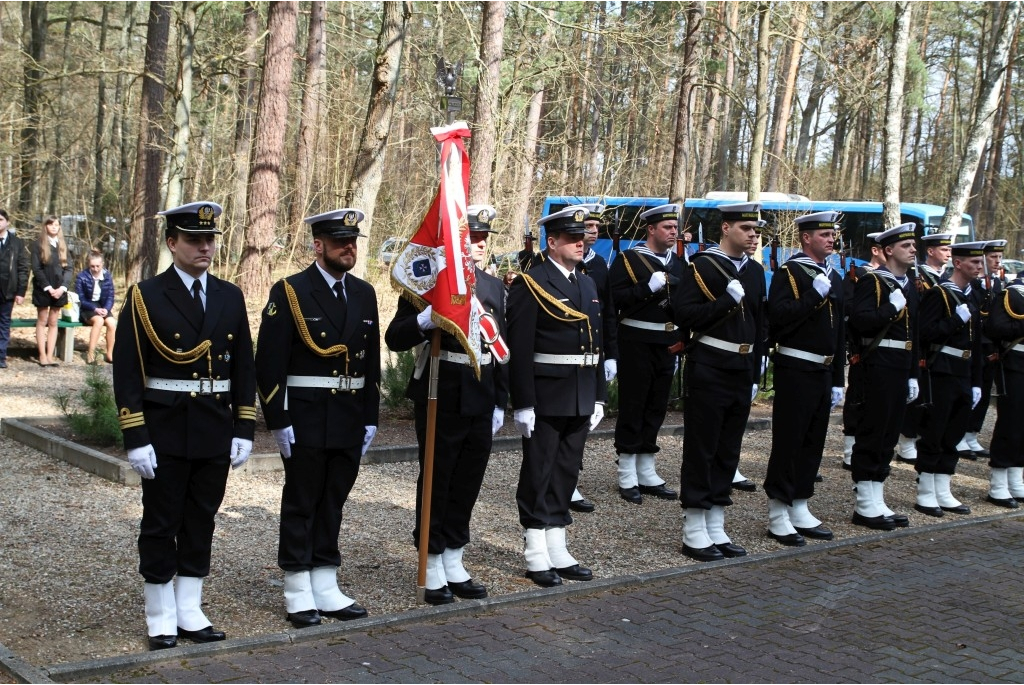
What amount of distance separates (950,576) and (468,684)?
3.87 metres

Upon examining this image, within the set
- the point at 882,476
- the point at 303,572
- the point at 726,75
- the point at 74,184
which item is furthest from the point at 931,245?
the point at 74,184

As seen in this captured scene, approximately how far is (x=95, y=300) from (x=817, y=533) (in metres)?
11.1

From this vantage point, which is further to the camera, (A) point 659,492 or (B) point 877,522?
(A) point 659,492

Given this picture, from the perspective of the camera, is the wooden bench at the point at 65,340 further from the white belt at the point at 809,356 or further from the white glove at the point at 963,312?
the white glove at the point at 963,312

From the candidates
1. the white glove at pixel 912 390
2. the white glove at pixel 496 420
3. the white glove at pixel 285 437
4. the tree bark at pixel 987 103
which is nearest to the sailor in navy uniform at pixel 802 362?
the white glove at pixel 912 390

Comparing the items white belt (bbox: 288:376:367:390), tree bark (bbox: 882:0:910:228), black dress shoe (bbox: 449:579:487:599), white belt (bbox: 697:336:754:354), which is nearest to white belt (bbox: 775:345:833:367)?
white belt (bbox: 697:336:754:354)

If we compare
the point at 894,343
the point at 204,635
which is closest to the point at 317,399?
the point at 204,635

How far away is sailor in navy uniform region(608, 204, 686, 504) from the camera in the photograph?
9312mm

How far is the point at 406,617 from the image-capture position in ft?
19.5

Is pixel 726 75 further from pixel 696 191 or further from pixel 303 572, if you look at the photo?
pixel 303 572

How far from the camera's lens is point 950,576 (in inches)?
294

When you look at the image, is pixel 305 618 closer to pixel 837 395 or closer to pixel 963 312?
pixel 837 395

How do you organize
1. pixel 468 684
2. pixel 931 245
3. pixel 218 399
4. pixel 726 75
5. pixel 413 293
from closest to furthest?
pixel 468 684, pixel 218 399, pixel 413 293, pixel 931 245, pixel 726 75

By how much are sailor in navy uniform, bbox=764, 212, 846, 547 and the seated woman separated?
10.5m
